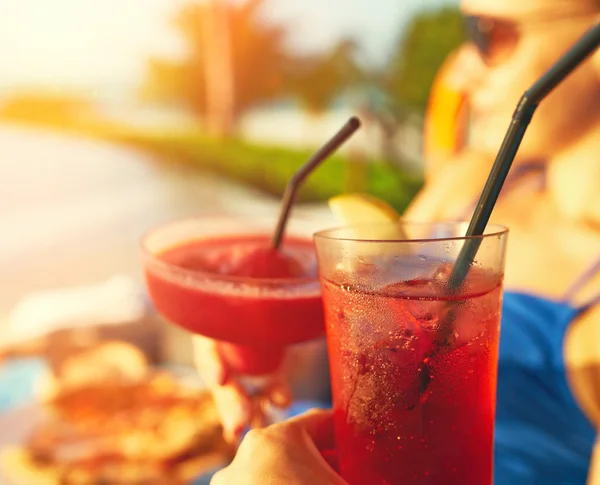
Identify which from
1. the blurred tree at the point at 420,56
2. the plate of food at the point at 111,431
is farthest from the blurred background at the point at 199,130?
the plate of food at the point at 111,431

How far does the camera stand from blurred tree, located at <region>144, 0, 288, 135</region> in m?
5.79

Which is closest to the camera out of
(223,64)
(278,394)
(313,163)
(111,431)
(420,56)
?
(313,163)

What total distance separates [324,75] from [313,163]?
5194 millimetres

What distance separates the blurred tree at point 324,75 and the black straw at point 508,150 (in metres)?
5.21

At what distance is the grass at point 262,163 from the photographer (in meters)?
5.67

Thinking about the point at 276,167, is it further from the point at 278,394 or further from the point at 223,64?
the point at 278,394

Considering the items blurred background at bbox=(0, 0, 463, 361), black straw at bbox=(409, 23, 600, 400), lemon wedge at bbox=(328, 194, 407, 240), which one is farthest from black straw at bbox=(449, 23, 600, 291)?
blurred background at bbox=(0, 0, 463, 361)

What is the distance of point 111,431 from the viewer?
1568mm

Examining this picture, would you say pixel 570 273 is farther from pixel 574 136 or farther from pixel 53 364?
pixel 53 364

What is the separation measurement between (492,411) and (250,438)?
27cm

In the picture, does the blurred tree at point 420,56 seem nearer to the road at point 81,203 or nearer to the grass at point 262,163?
the grass at point 262,163

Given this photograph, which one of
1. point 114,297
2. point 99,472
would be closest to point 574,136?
point 99,472

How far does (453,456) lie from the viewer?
2.02 ft

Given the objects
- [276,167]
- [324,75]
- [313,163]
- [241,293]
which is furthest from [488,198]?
[276,167]
